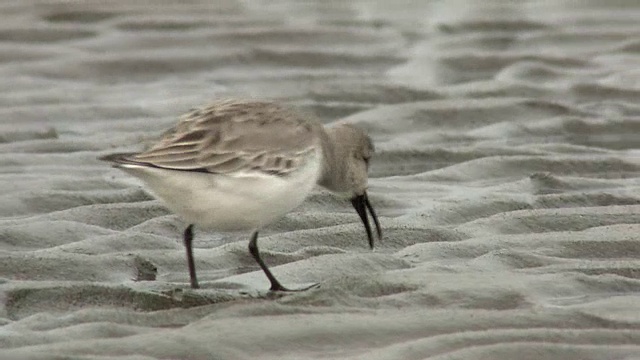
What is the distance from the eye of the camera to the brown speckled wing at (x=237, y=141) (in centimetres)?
642

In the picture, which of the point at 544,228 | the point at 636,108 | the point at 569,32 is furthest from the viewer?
the point at 569,32

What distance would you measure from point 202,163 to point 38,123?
3905 millimetres

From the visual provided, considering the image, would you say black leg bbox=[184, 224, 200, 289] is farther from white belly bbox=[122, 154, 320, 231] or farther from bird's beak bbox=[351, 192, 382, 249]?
bird's beak bbox=[351, 192, 382, 249]

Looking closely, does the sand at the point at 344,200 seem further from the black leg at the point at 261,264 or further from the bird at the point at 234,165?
the bird at the point at 234,165

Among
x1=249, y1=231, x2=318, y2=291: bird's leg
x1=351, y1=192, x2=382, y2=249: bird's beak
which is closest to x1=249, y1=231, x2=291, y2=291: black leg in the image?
x1=249, y1=231, x2=318, y2=291: bird's leg

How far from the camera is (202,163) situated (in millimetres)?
6410

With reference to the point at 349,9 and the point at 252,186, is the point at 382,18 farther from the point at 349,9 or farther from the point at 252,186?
the point at 252,186

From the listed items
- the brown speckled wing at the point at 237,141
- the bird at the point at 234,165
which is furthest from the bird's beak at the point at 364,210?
the brown speckled wing at the point at 237,141

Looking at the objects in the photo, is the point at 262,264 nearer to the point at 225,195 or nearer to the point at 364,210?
the point at 225,195

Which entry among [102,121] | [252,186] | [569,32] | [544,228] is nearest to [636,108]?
[569,32]

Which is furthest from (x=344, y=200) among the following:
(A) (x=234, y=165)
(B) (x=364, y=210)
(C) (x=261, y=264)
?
(A) (x=234, y=165)

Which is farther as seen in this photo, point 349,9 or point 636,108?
point 349,9

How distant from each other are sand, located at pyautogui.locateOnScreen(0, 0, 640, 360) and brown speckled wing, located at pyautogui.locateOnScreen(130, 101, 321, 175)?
1.93 feet

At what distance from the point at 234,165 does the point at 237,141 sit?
0.19 metres
